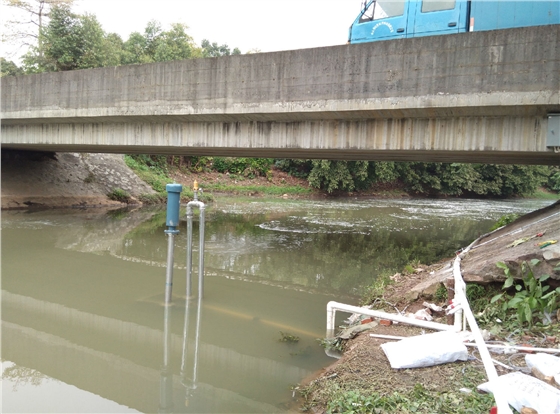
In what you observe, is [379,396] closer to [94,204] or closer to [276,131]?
[276,131]

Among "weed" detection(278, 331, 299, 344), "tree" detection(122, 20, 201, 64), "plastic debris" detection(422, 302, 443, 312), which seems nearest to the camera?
"plastic debris" detection(422, 302, 443, 312)

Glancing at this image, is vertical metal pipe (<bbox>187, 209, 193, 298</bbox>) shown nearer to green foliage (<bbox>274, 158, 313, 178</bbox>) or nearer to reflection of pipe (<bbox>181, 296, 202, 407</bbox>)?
reflection of pipe (<bbox>181, 296, 202, 407</bbox>)

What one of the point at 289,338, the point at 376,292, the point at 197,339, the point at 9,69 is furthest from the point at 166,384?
the point at 9,69

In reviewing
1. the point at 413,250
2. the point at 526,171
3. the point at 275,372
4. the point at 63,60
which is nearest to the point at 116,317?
the point at 275,372

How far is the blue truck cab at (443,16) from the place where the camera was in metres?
8.68

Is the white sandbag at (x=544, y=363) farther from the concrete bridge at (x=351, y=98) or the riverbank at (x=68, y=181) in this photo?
the riverbank at (x=68, y=181)

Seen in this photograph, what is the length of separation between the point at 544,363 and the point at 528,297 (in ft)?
3.73

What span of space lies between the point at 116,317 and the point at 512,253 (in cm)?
466

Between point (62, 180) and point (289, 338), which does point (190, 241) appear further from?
point (62, 180)

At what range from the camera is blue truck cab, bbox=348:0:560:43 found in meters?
8.68

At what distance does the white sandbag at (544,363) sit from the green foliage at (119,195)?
19324 mm

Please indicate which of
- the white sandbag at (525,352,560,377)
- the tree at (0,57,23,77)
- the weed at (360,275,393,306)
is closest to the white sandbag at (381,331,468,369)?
the white sandbag at (525,352,560,377)

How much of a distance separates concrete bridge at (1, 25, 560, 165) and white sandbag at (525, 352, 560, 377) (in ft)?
15.0

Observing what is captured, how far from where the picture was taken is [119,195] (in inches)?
798
